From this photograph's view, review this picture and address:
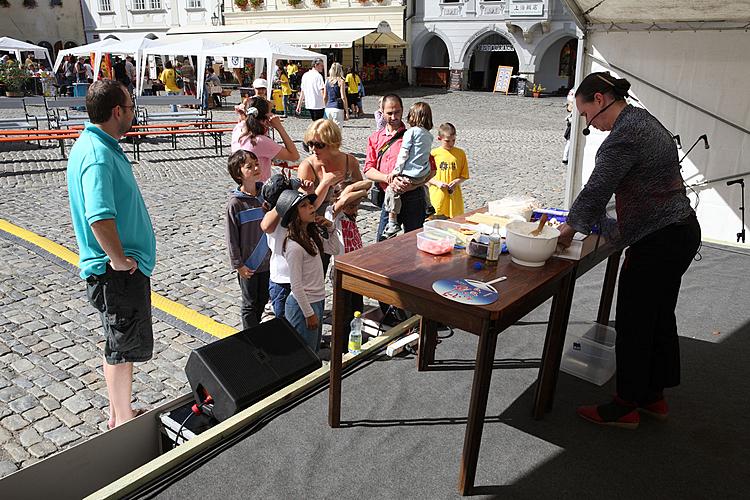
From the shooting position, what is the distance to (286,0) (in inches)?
1188

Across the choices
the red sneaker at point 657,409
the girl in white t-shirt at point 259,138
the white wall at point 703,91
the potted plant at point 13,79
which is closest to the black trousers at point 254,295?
the girl in white t-shirt at point 259,138

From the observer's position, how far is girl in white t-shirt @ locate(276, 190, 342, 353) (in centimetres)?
333

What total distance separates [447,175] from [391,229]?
3.06ft

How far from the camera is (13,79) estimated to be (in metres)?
20.6

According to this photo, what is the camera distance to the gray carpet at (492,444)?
8.12 ft

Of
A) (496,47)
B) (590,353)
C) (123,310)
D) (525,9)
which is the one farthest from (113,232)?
(496,47)

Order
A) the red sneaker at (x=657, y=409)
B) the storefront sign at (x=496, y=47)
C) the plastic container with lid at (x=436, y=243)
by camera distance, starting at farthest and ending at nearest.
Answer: the storefront sign at (x=496, y=47) → the red sneaker at (x=657, y=409) → the plastic container with lid at (x=436, y=243)

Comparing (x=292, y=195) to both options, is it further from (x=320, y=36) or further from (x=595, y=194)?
(x=320, y=36)

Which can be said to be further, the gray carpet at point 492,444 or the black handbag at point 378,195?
the black handbag at point 378,195

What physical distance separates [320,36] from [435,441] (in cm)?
2516

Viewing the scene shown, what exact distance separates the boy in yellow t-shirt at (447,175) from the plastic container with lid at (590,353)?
2.06m

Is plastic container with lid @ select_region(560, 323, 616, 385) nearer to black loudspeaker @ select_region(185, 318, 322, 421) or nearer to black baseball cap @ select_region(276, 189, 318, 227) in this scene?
black loudspeaker @ select_region(185, 318, 322, 421)

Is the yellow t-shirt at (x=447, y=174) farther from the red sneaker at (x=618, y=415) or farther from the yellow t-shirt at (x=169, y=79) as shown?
the yellow t-shirt at (x=169, y=79)

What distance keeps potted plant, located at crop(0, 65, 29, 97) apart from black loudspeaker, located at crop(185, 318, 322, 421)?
22231mm
